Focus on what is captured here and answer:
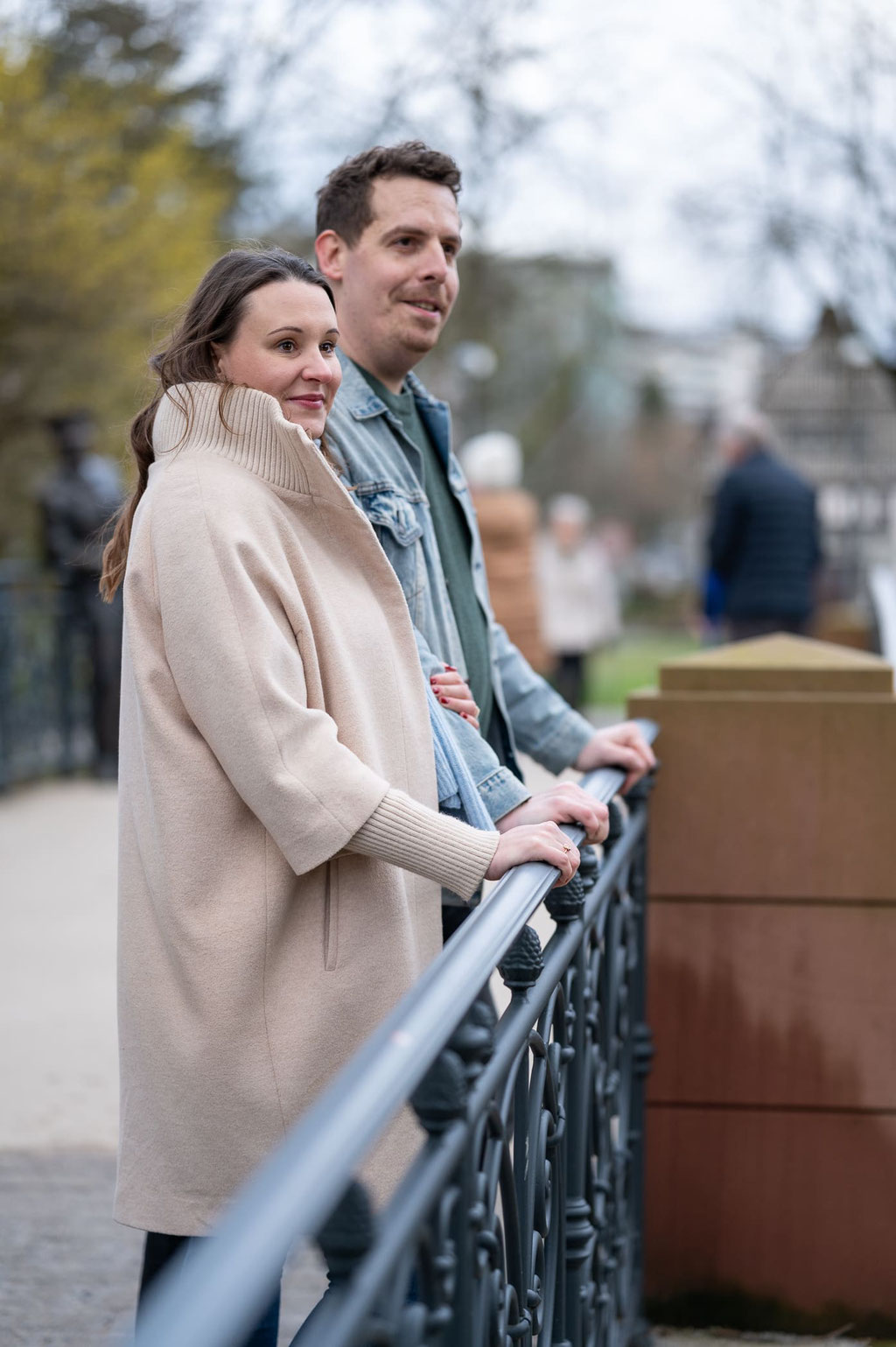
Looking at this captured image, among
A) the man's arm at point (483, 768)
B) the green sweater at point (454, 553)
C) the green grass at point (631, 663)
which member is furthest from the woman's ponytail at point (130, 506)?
the green grass at point (631, 663)

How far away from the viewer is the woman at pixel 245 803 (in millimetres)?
2029

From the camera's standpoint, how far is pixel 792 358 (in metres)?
23.5

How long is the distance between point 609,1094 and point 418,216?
1545mm

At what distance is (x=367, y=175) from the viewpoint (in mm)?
2742

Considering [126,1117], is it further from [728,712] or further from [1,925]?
[1,925]

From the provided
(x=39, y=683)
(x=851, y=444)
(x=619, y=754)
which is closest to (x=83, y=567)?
(x=39, y=683)

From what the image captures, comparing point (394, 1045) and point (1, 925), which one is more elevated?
point (394, 1045)

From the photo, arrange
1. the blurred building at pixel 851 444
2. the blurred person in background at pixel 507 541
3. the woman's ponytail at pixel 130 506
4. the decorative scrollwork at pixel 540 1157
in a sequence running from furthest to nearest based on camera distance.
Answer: the blurred building at pixel 851 444 → the blurred person in background at pixel 507 541 → the woman's ponytail at pixel 130 506 → the decorative scrollwork at pixel 540 1157

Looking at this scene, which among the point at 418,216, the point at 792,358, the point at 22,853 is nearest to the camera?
the point at 418,216

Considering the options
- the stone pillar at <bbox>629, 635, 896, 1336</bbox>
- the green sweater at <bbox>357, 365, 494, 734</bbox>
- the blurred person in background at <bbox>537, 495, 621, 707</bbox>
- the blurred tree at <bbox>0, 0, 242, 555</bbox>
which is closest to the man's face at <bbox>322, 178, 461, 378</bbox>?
the green sweater at <bbox>357, 365, 494, 734</bbox>

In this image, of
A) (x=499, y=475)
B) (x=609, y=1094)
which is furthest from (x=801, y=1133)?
(x=499, y=475)

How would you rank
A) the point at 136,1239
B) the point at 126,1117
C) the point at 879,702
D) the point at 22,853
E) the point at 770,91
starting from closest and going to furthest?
1. the point at 126,1117
2. the point at 879,702
3. the point at 136,1239
4. the point at 22,853
5. the point at 770,91

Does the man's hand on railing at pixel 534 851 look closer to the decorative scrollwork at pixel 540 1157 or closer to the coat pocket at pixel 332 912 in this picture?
the decorative scrollwork at pixel 540 1157

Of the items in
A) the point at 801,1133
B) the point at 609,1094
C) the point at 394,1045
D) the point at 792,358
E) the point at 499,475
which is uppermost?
the point at 792,358
